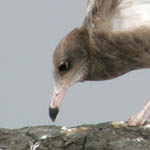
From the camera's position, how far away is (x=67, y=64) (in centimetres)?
328

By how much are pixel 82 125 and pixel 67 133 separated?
0.30 m

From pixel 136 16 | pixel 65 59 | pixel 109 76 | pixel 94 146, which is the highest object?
pixel 136 16

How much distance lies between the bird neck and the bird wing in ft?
0.32

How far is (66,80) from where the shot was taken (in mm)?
3326

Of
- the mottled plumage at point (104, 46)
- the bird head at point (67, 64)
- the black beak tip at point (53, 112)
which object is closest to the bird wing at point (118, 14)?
the mottled plumage at point (104, 46)

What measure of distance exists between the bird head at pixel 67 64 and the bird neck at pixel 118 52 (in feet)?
0.30

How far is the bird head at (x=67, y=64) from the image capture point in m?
3.24

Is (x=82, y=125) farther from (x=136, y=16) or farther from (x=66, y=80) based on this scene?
(x=136, y=16)

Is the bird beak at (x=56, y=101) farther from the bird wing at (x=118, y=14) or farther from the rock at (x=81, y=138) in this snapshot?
the bird wing at (x=118, y=14)

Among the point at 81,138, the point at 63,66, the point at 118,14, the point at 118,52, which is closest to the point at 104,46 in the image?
the point at 118,52

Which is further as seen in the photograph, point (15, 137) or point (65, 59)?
point (65, 59)

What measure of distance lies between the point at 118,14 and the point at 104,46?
13.2 inches

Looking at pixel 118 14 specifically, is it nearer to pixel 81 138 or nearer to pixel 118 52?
pixel 118 52

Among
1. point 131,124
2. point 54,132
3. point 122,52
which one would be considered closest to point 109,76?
point 122,52
